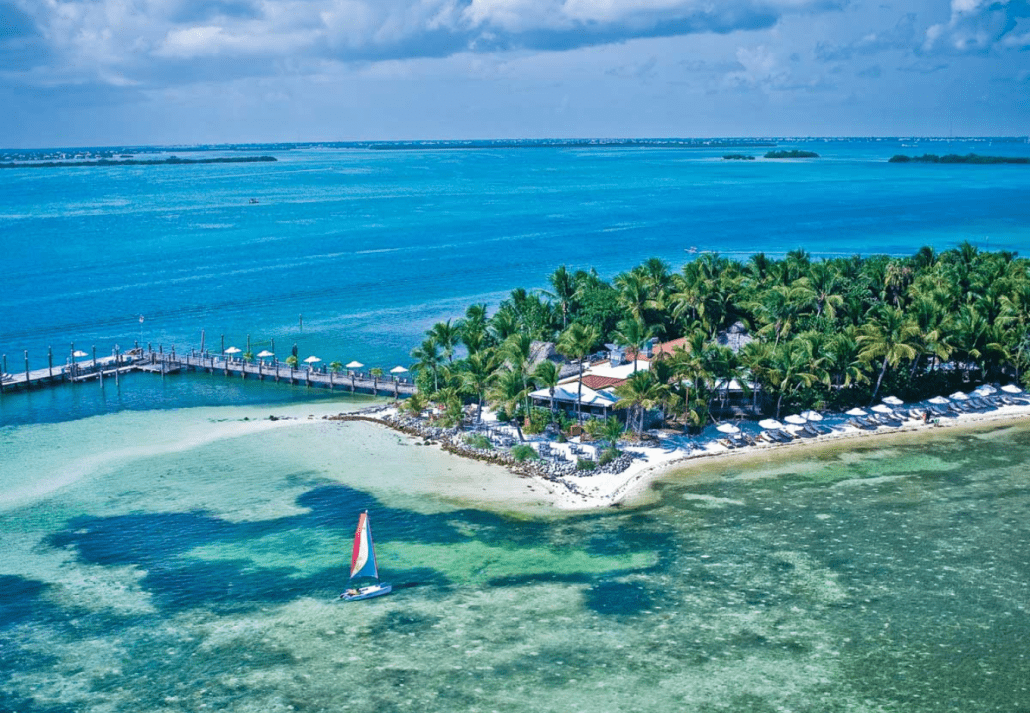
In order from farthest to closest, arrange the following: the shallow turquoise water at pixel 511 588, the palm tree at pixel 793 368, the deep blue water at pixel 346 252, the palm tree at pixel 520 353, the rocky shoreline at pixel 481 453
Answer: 1. the deep blue water at pixel 346 252
2. the palm tree at pixel 793 368
3. the palm tree at pixel 520 353
4. the rocky shoreline at pixel 481 453
5. the shallow turquoise water at pixel 511 588

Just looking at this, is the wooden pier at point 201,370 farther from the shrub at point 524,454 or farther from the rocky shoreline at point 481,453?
the shrub at point 524,454

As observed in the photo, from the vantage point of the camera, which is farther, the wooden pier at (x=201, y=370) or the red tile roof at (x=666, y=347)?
the wooden pier at (x=201, y=370)

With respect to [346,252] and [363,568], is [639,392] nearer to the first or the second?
[363,568]

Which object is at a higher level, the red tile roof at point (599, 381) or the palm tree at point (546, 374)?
the palm tree at point (546, 374)

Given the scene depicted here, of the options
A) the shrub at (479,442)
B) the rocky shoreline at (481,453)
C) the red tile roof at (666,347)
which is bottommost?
the rocky shoreline at (481,453)

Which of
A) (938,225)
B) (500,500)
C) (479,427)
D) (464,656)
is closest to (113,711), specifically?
(464,656)

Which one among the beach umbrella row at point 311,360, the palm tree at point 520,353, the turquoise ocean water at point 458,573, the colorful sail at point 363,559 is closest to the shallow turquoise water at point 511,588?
the turquoise ocean water at point 458,573

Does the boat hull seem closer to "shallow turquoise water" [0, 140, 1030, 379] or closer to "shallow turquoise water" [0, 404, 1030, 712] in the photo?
"shallow turquoise water" [0, 404, 1030, 712]
